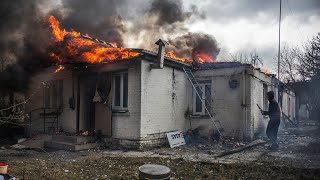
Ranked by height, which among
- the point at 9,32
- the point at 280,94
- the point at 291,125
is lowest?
the point at 291,125

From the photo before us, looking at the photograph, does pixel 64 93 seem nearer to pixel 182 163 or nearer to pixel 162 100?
pixel 162 100

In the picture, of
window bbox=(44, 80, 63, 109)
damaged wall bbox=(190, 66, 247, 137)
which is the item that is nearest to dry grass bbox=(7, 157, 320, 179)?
damaged wall bbox=(190, 66, 247, 137)

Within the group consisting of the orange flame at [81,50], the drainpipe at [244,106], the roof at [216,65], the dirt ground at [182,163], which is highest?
the orange flame at [81,50]

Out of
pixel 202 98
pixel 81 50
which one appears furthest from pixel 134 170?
pixel 81 50

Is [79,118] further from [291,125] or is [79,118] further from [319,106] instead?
[319,106]

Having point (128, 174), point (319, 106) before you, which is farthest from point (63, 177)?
point (319, 106)

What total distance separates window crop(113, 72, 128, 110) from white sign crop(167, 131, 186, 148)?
2.36 metres

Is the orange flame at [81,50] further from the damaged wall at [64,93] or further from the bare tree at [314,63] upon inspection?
the bare tree at [314,63]

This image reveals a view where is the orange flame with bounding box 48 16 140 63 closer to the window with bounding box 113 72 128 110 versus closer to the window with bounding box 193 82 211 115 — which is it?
the window with bounding box 113 72 128 110

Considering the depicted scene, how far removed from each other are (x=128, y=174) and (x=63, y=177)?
1553 mm

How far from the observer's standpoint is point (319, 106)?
93.6 feet

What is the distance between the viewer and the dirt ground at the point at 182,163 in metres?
6.97

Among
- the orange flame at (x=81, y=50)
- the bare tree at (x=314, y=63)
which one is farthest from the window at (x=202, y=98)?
the bare tree at (x=314, y=63)

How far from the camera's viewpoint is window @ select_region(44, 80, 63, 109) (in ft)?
47.7
